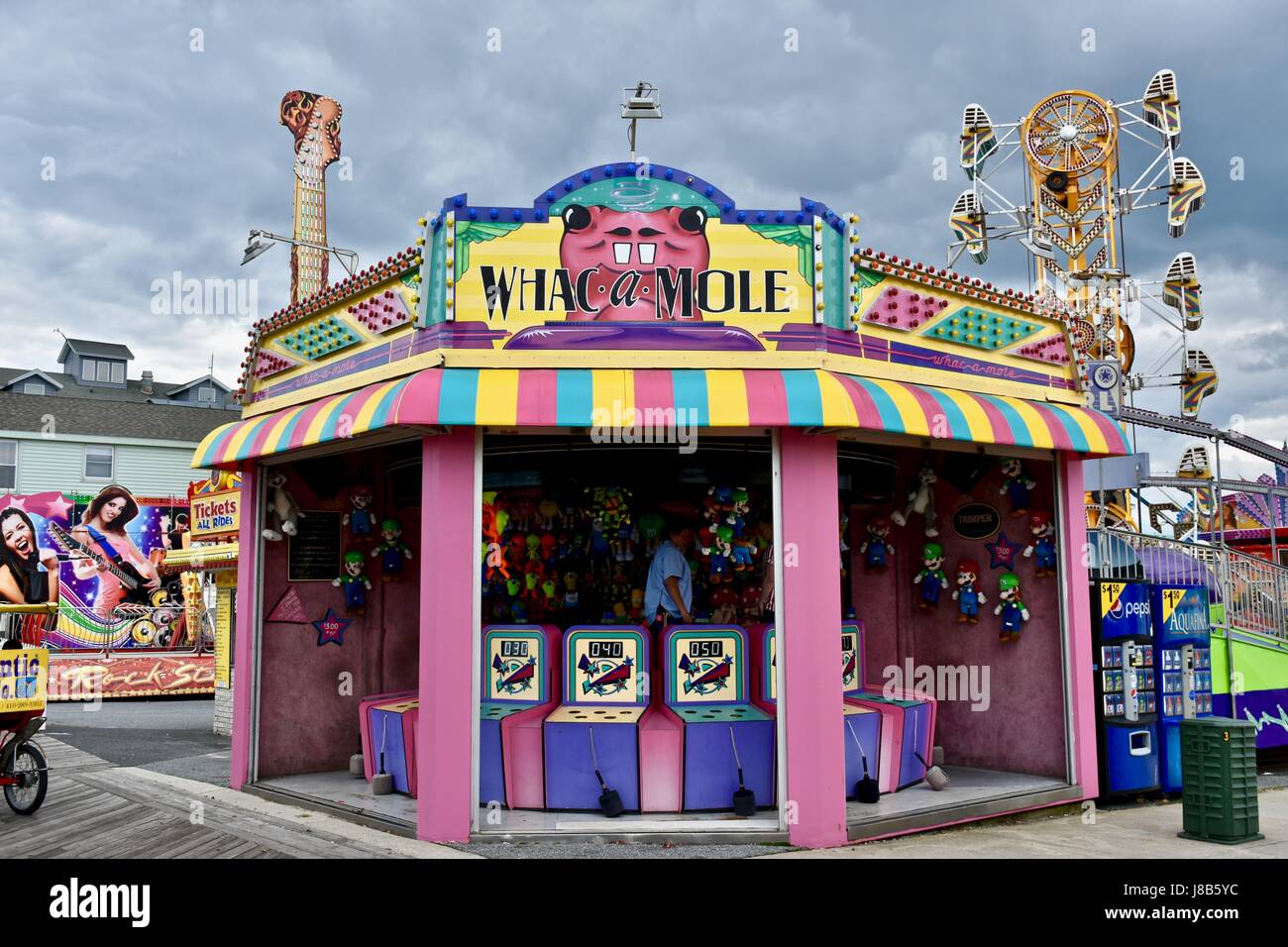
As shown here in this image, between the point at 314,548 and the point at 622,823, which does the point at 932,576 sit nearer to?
the point at 622,823

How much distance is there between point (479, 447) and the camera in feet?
25.4

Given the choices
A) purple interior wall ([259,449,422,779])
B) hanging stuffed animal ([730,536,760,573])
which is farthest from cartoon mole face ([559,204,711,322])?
purple interior wall ([259,449,422,779])

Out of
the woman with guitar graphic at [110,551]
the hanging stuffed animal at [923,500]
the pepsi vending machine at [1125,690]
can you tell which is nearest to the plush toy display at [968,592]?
the hanging stuffed animal at [923,500]

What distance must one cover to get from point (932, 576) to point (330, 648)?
6.31m

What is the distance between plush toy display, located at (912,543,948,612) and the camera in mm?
10219

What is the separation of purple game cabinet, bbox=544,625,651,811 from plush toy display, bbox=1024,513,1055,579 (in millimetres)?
4007

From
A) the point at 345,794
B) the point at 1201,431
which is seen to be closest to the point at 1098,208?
the point at 1201,431

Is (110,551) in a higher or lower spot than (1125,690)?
higher

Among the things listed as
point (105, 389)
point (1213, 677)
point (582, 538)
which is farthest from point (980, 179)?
point (105, 389)

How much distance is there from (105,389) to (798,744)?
3686 cm

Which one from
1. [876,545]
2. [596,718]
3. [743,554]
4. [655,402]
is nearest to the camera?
[655,402]

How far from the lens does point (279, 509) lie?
10.0 m

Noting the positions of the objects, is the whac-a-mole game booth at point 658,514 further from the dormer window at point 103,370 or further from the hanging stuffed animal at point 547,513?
the dormer window at point 103,370

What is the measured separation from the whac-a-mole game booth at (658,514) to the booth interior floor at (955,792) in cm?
5
